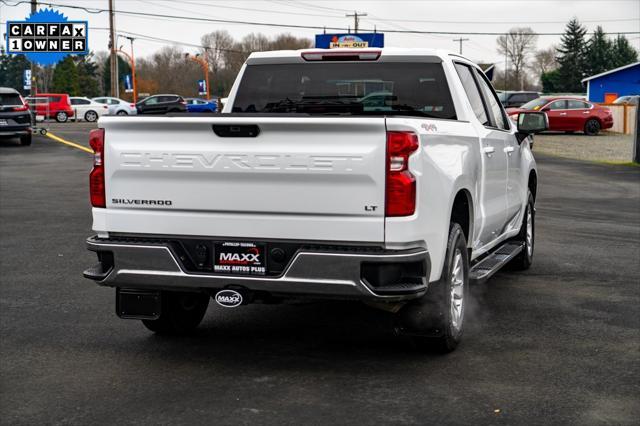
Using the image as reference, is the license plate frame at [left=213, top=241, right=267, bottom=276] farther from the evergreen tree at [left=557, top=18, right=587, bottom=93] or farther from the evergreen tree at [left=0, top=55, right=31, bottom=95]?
the evergreen tree at [left=0, top=55, right=31, bottom=95]

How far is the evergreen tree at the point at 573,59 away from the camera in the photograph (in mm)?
113125

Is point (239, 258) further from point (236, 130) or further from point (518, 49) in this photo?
point (518, 49)

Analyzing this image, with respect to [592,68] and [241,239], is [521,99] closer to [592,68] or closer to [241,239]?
[241,239]

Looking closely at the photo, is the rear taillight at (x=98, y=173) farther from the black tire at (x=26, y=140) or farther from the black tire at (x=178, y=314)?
the black tire at (x=26, y=140)

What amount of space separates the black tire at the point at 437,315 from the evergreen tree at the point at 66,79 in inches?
5274

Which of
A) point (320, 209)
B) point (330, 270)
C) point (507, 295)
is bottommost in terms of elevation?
point (507, 295)

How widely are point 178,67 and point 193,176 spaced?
132535mm

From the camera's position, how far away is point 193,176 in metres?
5.45

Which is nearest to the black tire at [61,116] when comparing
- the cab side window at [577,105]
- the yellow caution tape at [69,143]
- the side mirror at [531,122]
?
the yellow caution tape at [69,143]

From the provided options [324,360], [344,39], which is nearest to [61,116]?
[344,39]

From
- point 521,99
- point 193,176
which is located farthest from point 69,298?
point 521,99

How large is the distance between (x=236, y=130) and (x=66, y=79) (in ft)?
445

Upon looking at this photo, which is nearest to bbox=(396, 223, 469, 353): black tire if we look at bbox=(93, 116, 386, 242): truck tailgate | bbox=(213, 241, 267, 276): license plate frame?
bbox=(93, 116, 386, 242): truck tailgate

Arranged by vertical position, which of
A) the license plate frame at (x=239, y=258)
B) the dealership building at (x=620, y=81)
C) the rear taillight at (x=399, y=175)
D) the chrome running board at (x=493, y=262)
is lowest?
the chrome running board at (x=493, y=262)
